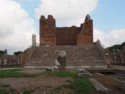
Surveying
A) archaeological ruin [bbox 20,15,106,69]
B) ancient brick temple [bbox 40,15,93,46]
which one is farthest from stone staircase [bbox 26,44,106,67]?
ancient brick temple [bbox 40,15,93,46]

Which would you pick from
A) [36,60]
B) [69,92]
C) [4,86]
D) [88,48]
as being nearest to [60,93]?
[69,92]

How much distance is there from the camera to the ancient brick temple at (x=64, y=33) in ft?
162

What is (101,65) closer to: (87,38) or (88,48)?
(88,48)

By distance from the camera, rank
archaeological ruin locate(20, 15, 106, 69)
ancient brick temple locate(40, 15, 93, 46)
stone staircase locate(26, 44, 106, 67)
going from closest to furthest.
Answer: stone staircase locate(26, 44, 106, 67) → archaeological ruin locate(20, 15, 106, 69) → ancient brick temple locate(40, 15, 93, 46)

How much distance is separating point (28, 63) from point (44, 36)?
1858cm

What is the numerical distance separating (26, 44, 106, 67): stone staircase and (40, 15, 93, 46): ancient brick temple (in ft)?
37.8

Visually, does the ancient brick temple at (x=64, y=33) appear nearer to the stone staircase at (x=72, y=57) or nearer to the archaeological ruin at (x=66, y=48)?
the archaeological ruin at (x=66, y=48)

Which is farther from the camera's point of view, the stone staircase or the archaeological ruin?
the archaeological ruin

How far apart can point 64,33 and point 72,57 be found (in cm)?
1960

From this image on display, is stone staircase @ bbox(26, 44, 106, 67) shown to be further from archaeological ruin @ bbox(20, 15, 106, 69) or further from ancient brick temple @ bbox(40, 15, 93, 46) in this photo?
ancient brick temple @ bbox(40, 15, 93, 46)

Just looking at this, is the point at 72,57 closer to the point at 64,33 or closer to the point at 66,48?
the point at 66,48

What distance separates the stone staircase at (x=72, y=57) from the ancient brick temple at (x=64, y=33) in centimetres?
1153

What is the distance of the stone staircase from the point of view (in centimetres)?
3150

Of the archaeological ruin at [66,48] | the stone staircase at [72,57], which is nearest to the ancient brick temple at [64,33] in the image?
the archaeological ruin at [66,48]
